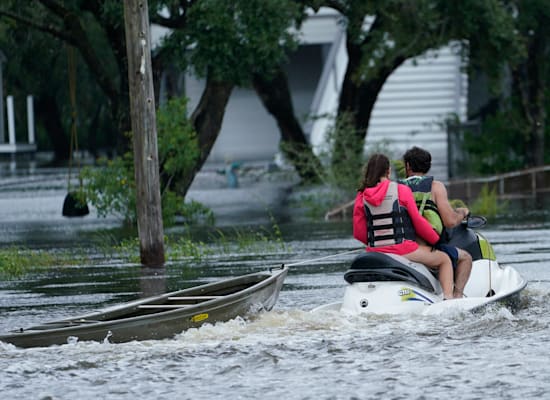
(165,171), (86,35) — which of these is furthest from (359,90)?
(165,171)

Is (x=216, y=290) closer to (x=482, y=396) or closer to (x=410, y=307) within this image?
(x=410, y=307)

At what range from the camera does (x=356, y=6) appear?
25531 millimetres

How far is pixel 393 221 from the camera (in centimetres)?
1094

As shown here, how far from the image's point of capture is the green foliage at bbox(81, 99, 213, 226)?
2261 centimetres

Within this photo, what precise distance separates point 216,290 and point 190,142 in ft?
38.7

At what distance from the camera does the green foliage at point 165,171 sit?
22.6 meters

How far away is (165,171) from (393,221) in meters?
12.8

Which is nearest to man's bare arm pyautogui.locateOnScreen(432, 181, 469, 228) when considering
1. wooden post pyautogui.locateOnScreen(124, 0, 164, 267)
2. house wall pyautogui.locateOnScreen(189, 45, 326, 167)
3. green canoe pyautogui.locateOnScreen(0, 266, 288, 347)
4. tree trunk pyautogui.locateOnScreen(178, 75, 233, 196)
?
green canoe pyautogui.locateOnScreen(0, 266, 288, 347)

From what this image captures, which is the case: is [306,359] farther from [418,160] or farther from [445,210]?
[418,160]

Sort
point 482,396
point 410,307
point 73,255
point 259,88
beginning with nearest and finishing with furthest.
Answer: point 482,396, point 410,307, point 73,255, point 259,88

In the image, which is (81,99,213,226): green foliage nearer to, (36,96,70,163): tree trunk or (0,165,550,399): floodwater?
(0,165,550,399): floodwater

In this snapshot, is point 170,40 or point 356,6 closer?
point 170,40

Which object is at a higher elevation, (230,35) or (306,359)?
(230,35)

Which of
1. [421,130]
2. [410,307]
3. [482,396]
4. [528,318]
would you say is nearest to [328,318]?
[410,307]
